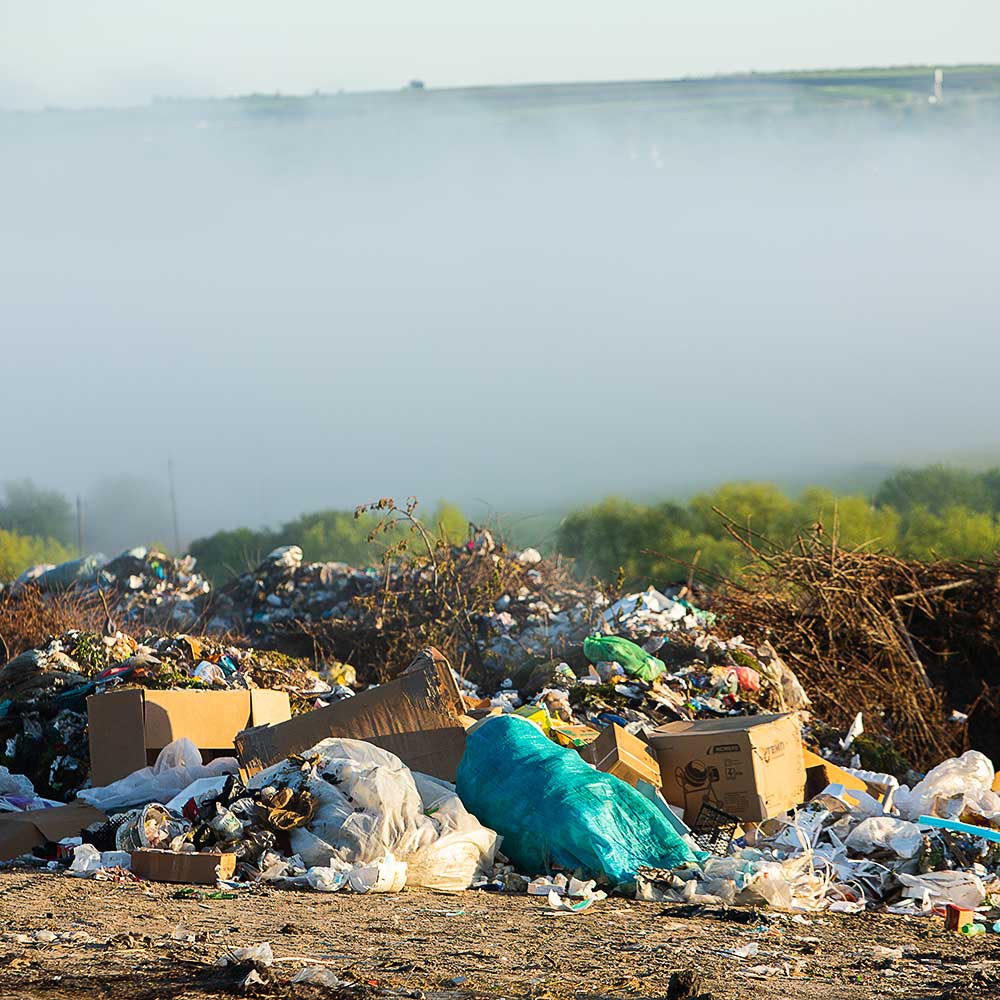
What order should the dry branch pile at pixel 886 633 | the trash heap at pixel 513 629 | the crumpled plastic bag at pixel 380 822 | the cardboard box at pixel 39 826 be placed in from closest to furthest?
the crumpled plastic bag at pixel 380 822, the cardboard box at pixel 39 826, the trash heap at pixel 513 629, the dry branch pile at pixel 886 633

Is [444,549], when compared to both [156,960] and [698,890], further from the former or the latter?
[156,960]

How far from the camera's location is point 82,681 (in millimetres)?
6160

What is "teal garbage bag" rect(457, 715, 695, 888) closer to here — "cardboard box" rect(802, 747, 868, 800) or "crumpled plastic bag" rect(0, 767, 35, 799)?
"cardboard box" rect(802, 747, 868, 800)

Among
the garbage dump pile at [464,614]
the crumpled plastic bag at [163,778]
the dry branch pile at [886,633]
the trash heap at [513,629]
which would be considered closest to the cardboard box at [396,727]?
the crumpled plastic bag at [163,778]

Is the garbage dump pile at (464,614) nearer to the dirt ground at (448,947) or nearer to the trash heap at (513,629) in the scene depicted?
the trash heap at (513,629)

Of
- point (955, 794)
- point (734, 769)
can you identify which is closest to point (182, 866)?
point (734, 769)

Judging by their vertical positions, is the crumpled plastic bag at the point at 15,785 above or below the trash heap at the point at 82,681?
below

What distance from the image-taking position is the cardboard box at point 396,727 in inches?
195

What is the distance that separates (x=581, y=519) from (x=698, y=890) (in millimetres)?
18498

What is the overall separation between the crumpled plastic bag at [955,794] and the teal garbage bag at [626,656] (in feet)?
4.97

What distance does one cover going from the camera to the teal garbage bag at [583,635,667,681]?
6805mm

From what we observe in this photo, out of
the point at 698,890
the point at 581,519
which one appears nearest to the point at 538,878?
the point at 698,890

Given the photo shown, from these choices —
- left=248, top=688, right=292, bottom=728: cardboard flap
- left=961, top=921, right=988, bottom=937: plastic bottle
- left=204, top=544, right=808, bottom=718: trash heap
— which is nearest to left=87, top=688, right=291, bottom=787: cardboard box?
left=248, top=688, right=292, bottom=728: cardboard flap

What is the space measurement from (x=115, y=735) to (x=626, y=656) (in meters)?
2.92
